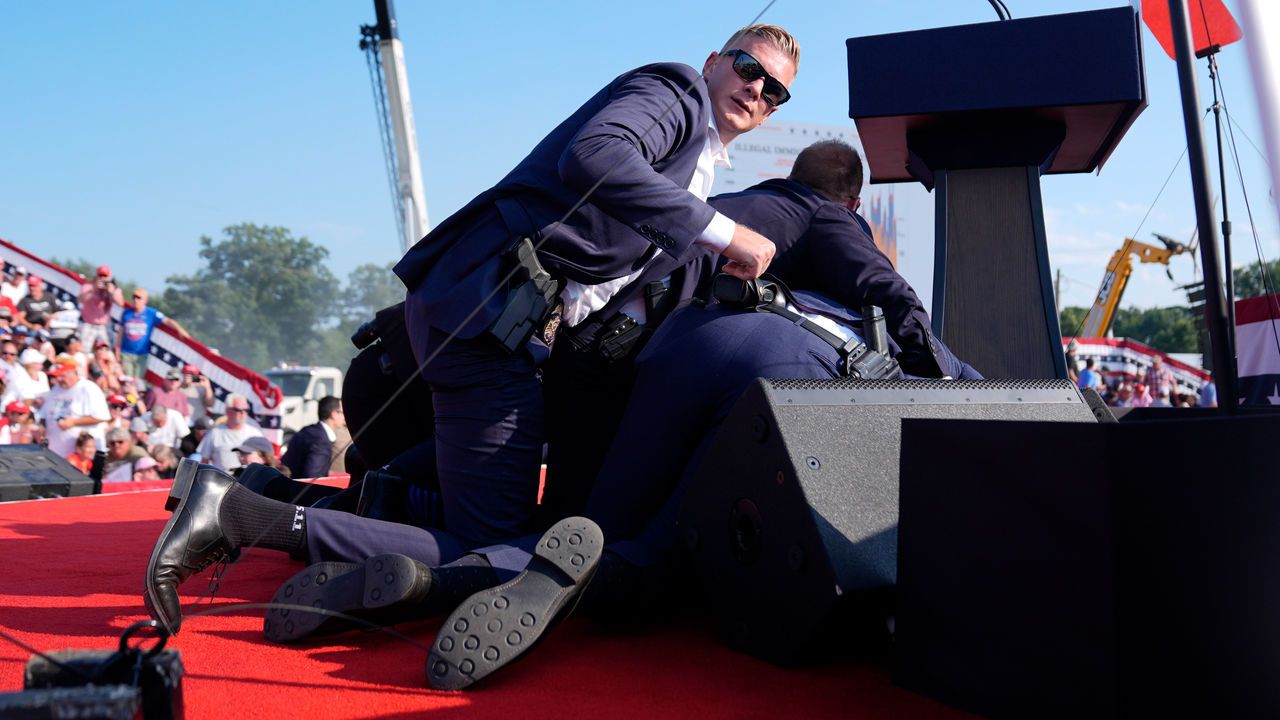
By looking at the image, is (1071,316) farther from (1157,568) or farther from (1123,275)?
(1157,568)

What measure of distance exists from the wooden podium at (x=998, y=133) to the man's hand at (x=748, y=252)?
3.48 feet

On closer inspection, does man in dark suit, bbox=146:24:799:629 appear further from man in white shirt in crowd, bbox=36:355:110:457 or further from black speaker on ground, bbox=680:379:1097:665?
man in white shirt in crowd, bbox=36:355:110:457

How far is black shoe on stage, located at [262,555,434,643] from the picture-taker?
1725 millimetres

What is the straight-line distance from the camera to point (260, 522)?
1971 mm

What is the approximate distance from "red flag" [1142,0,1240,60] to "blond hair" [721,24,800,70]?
2.77 ft

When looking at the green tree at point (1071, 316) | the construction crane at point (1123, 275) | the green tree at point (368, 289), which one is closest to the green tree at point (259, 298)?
the green tree at point (368, 289)

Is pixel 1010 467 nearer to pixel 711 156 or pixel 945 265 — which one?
pixel 711 156

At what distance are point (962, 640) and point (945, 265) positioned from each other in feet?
6.68

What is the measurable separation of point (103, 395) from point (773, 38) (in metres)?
7.94

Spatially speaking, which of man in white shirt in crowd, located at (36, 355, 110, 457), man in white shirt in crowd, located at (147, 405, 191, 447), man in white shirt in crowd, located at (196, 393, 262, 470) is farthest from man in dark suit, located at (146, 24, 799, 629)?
man in white shirt in crowd, located at (147, 405, 191, 447)

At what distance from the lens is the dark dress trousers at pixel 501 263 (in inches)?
81.2

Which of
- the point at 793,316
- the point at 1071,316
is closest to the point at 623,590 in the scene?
the point at 793,316

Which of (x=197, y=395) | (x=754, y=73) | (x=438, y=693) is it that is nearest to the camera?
(x=438, y=693)

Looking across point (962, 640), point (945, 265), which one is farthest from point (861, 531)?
point (945, 265)
